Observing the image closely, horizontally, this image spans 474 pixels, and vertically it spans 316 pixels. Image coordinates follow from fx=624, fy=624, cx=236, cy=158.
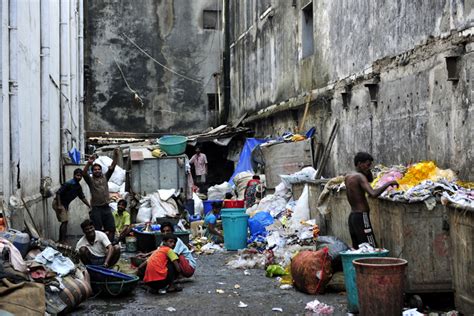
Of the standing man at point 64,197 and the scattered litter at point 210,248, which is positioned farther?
the scattered litter at point 210,248

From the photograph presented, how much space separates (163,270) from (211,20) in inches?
725

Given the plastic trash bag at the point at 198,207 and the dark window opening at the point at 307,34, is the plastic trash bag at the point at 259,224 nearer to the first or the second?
the plastic trash bag at the point at 198,207

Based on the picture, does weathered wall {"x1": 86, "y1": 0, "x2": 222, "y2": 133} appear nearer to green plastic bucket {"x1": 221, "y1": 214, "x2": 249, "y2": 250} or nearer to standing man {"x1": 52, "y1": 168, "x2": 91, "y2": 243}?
standing man {"x1": 52, "y1": 168, "x2": 91, "y2": 243}

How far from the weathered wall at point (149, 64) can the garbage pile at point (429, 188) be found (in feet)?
56.1

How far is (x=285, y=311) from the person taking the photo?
734cm

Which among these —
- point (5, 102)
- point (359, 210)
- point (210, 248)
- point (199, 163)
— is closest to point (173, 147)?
point (199, 163)

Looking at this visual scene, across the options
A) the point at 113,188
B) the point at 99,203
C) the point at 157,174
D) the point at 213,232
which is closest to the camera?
the point at 99,203

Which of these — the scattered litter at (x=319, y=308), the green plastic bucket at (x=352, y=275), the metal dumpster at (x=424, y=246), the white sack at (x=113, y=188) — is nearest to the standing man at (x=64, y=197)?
the white sack at (x=113, y=188)

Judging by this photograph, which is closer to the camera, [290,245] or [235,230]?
[290,245]

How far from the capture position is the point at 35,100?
11109mm

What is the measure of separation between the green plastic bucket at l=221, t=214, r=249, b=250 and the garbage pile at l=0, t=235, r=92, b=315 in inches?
181

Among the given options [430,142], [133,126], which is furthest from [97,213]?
[133,126]

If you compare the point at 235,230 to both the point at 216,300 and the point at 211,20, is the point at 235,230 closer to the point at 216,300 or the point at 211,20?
the point at 216,300

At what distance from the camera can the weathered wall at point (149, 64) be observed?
24.6 metres
